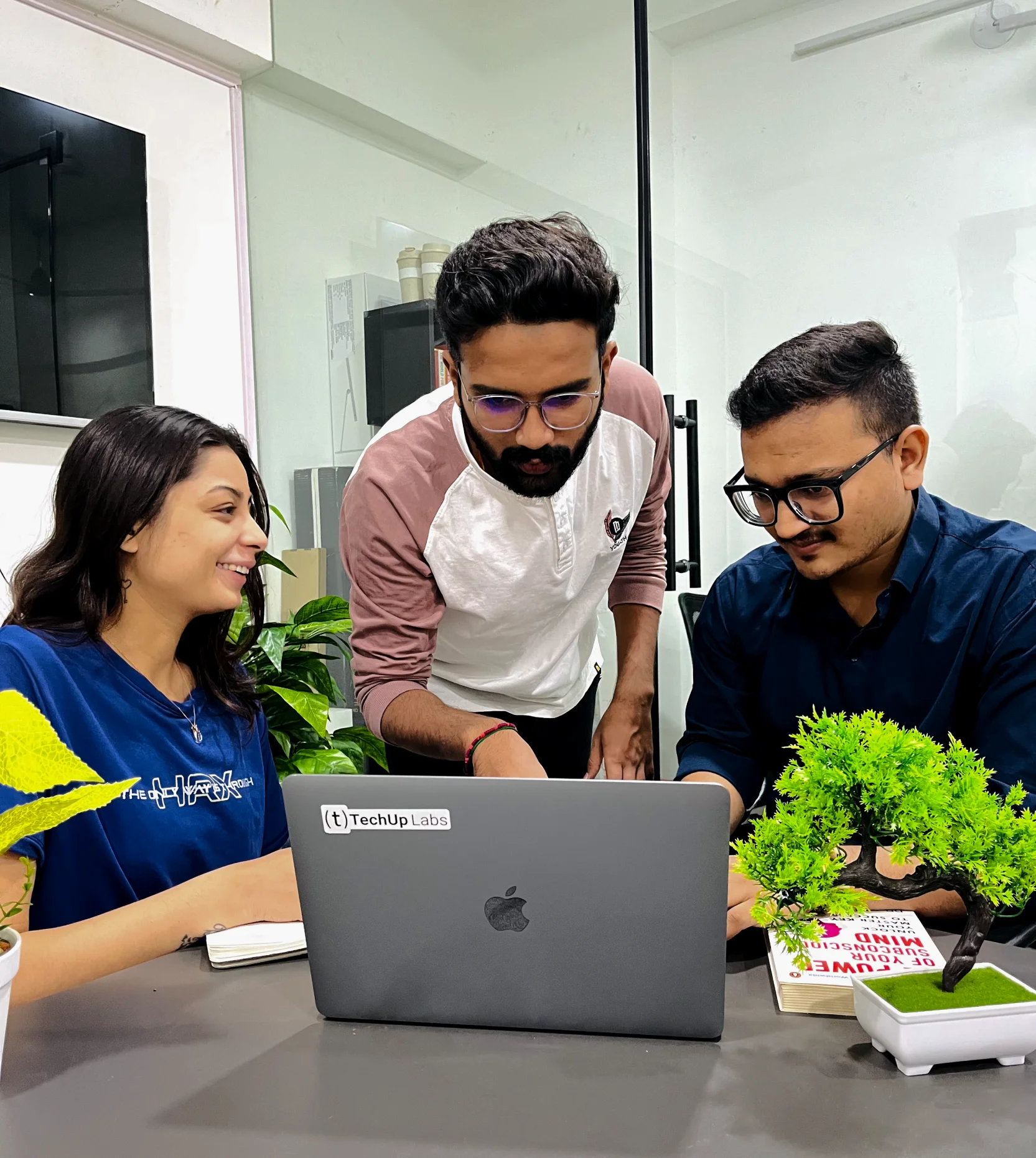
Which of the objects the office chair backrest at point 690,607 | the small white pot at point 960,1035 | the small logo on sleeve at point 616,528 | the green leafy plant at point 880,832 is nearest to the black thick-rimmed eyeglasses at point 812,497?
the small logo on sleeve at point 616,528

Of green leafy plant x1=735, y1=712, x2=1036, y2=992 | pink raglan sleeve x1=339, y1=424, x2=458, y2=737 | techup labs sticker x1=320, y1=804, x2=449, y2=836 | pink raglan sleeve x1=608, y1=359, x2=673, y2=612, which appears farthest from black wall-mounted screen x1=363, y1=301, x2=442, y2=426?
green leafy plant x1=735, y1=712, x2=1036, y2=992

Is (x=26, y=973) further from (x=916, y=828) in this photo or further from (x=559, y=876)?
(x=916, y=828)

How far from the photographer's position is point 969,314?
223cm

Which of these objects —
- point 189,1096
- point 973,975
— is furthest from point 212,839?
point 973,975

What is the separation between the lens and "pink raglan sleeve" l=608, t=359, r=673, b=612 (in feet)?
6.03

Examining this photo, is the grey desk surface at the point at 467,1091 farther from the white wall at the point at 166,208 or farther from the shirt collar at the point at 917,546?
the white wall at the point at 166,208

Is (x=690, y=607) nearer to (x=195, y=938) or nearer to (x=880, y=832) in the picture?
(x=195, y=938)

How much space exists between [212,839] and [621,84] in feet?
6.76

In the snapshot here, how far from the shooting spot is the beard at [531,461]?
1.53m

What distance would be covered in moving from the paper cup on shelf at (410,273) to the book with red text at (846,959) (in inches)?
93.9

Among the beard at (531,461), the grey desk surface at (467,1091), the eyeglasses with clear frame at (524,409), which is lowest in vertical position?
the grey desk surface at (467,1091)

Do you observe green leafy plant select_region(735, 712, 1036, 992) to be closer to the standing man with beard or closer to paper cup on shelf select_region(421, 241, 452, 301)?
the standing man with beard

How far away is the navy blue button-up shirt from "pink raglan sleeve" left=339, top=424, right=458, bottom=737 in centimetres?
44

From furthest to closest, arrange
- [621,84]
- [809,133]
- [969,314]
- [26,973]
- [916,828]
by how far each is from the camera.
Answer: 1. [621,84]
2. [809,133]
3. [969,314]
4. [26,973]
5. [916,828]
